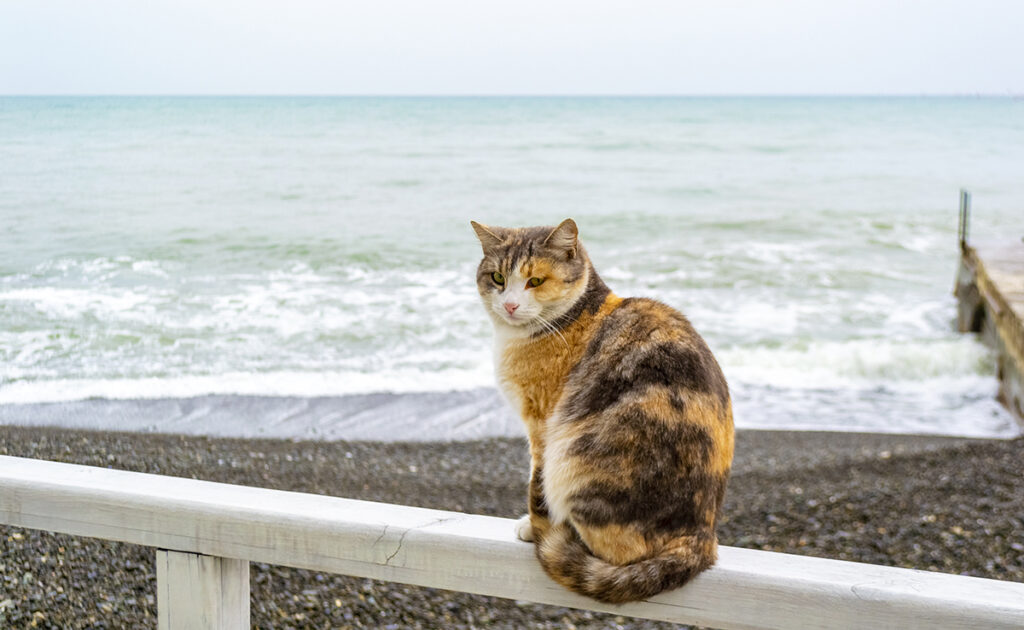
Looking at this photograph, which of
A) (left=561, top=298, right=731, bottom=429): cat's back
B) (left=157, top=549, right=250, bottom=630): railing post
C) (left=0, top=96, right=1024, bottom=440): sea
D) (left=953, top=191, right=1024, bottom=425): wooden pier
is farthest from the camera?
(left=953, top=191, right=1024, bottom=425): wooden pier

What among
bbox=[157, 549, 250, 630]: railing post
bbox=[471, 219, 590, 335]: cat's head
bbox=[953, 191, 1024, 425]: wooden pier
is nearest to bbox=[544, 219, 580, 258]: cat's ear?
bbox=[471, 219, 590, 335]: cat's head

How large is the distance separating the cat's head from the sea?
142 inches

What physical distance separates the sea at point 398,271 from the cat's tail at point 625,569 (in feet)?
12.9

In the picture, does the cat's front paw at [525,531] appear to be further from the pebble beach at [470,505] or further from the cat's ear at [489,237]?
the pebble beach at [470,505]

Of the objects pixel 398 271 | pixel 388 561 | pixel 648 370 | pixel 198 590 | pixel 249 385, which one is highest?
pixel 648 370

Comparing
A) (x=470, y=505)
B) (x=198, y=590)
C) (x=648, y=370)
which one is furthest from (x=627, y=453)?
(x=470, y=505)

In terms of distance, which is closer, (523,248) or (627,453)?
(627,453)

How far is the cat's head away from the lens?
1.71m

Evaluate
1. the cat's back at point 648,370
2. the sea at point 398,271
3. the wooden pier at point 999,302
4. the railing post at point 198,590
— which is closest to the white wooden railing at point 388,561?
the railing post at point 198,590

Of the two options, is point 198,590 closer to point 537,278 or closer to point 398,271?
point 537,278

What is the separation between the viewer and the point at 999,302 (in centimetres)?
667

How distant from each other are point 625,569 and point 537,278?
60 cm

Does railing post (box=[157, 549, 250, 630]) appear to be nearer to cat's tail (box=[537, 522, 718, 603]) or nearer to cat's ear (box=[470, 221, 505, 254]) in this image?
cat's tail (box=[537, 522, 718, 603])

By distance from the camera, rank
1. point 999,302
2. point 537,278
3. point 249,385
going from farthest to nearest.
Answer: point 999,302, point 249,385, point 537,278
